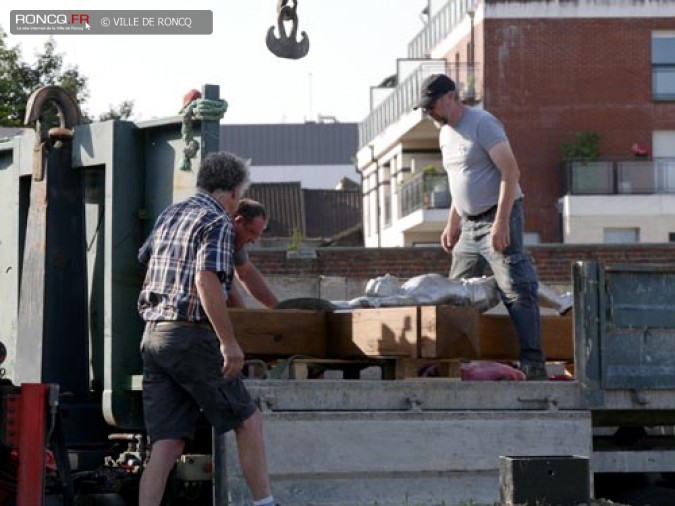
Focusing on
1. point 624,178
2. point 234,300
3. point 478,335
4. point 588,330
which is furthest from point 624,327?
point 624,178

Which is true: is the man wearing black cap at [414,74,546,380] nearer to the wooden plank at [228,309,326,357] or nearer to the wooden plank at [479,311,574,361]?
the wooden plank at [479,311,574,361]

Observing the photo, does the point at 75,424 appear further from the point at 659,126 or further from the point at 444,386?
the point at 659,126

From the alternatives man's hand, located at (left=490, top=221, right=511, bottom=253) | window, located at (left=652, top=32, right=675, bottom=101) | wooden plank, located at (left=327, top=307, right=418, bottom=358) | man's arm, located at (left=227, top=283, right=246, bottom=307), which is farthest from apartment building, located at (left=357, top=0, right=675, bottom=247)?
wooden plank, located at (left=327, top=307, right=418, bottom=358)

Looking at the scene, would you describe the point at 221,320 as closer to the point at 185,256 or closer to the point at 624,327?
the point at 185,256

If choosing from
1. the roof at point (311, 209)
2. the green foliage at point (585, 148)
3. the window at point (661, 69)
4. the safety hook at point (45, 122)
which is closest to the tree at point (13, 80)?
the safety hook at point (45, 122)

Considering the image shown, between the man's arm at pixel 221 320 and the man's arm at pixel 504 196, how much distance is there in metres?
1.79

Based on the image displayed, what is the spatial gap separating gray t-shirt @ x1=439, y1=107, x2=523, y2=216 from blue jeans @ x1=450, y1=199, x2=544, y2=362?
0.29ft

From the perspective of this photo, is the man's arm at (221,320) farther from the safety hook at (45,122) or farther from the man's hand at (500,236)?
the man's hand at (500,236)

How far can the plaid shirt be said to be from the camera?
798cm

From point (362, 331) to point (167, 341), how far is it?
1.20m

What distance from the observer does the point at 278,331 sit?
8852mm

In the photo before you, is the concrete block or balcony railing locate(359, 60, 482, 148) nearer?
the concrete block

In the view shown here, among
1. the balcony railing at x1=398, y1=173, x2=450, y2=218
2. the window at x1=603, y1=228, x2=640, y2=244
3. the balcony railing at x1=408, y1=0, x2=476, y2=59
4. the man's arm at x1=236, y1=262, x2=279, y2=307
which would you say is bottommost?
the man's arm at x1=236, y1=262, x2=279, y2=307

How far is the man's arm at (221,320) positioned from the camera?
781 cm
